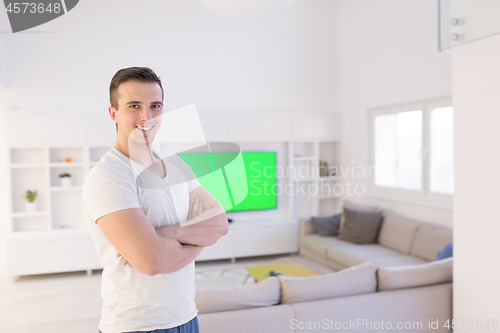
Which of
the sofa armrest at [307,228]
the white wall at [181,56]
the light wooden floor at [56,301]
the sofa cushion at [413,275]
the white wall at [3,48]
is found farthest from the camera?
the sofa armrest at [307,228]

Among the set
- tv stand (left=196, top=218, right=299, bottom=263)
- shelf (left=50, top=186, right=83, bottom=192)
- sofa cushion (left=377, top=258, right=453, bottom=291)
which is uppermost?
shelf (left=50, top=186, right=83, bottom=192)

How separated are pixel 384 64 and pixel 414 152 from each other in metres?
1.21

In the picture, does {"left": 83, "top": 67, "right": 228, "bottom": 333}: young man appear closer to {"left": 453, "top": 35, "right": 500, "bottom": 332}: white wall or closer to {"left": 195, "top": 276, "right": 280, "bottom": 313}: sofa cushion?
{"left": 195, "top": 276, "right": 280, "bottom": 313}: sofa cushion

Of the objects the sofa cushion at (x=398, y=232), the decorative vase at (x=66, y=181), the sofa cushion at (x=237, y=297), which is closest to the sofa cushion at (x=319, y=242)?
the sofa cushion at (x=398, y=232)

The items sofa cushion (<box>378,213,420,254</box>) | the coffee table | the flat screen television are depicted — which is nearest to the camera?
the coffee table

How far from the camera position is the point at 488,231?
2.19m

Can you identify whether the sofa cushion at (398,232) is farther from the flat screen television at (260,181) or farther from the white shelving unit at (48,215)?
the white shelving unit at (48,215)

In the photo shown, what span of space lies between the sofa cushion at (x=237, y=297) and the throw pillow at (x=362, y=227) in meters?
2.78

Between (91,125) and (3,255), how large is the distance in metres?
2.01

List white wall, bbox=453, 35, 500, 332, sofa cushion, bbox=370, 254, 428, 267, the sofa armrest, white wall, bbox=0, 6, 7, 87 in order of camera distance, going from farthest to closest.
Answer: the sofa armrest < white wall, bbox=0, 6, 7, 87 < sofa cushion, bbox=370, 254, 428, 267 < white wall, bbox=453, 35, 500, 332

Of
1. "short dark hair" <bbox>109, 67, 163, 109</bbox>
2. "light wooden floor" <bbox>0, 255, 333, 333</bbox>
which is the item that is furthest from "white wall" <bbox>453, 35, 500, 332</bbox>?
"light wooden floor" <bbox>0, 255, 333, 333</bbox>

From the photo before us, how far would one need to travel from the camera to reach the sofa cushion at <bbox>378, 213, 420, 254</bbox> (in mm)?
4289

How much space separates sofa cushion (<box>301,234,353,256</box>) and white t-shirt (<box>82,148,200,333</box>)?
377 cm

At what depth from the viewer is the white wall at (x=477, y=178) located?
84.2 inches
